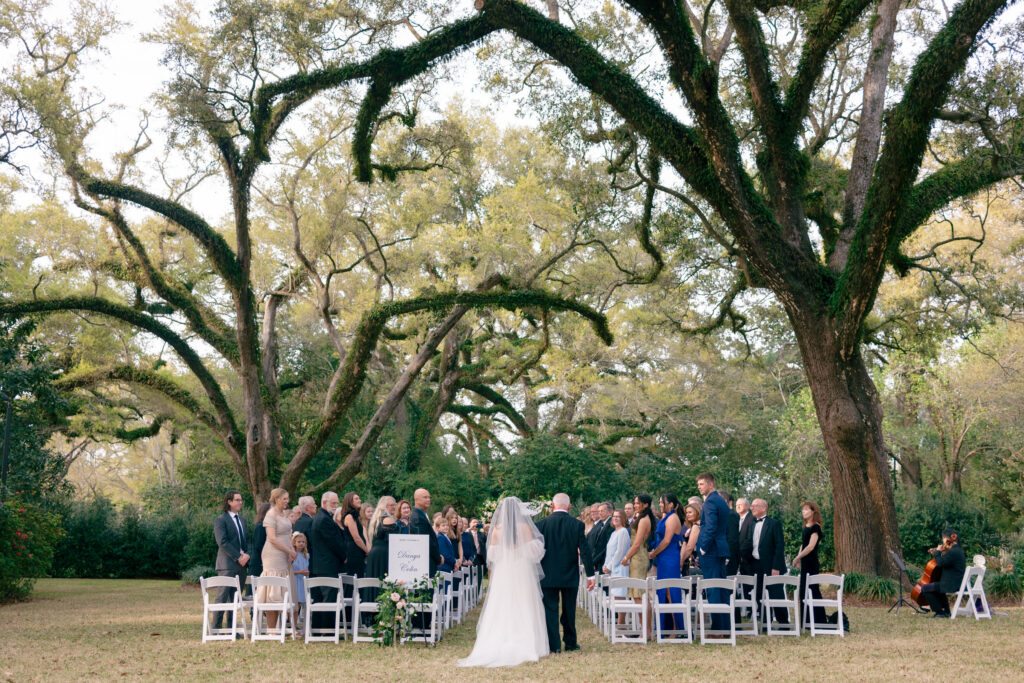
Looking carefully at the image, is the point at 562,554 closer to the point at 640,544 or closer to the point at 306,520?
the point at 640,544

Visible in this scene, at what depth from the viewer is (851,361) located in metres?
14.5

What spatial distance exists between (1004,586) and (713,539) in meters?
7.71

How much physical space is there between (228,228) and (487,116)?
9953 mm

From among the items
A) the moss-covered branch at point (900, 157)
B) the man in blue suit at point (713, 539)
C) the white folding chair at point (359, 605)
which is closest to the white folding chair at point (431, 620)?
the white folding chair at point (359, 605)

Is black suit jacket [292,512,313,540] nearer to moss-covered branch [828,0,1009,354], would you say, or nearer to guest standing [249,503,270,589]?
guest standing [249,503,270,589]

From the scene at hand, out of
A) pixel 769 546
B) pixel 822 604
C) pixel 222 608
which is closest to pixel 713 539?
pixel 769 546

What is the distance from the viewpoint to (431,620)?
10102 mm

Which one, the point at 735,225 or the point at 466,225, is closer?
the point at 735,225

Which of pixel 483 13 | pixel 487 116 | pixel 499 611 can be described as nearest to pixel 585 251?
pixel 487 116

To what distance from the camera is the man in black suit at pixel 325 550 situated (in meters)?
10.8

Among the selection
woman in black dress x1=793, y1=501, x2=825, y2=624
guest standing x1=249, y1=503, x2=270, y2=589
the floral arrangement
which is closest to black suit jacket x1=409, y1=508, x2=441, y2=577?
the floral arrangement

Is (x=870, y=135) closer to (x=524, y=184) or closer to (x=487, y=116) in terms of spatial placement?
(x=524, y=184)

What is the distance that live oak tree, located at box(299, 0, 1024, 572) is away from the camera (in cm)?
1167

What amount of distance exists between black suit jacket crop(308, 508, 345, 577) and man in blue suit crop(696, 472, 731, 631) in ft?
14.4
